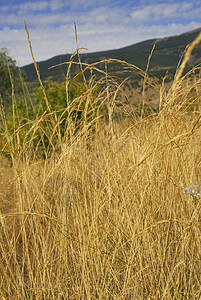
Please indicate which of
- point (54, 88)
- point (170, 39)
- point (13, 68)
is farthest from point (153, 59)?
point (54, 88)

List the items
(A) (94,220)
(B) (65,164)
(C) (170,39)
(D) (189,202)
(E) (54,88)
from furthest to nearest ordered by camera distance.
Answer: (C) (170,39) → (E) (54,88) → (D) (189,202) → (B) (65,164) → (A) (94,220)

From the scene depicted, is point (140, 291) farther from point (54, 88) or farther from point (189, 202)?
point (54, 88)

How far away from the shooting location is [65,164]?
1.20 m

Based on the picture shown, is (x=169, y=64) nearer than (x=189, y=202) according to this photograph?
No

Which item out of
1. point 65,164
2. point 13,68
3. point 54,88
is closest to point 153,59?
point 13,68

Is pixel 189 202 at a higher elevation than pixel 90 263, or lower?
higher

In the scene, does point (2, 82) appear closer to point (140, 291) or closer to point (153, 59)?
point (140, 291)

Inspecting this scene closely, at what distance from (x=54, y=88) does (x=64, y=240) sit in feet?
12.2

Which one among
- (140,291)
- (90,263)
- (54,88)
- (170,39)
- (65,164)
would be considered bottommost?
(140,291)

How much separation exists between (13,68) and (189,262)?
15868mm

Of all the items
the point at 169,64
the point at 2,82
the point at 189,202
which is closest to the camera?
the point at 189,202

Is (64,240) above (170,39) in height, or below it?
below

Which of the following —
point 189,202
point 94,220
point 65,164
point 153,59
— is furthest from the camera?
point 153,59

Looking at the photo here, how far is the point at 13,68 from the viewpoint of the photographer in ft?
49.3
